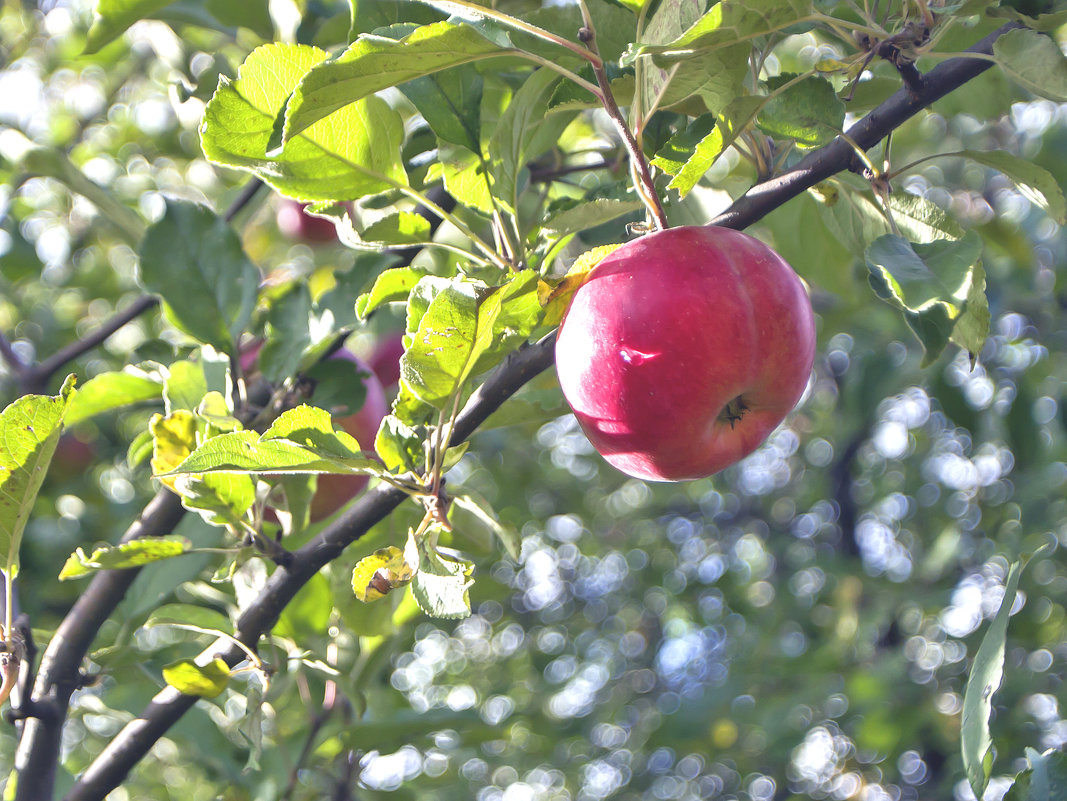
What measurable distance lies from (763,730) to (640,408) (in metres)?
1.78

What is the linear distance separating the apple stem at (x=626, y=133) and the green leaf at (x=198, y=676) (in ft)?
2.03

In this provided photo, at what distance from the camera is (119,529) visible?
1775 mm

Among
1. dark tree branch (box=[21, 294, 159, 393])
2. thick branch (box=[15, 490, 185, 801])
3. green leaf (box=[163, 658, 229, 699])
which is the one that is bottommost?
thick branch (box=[15, 490, 185, 801])

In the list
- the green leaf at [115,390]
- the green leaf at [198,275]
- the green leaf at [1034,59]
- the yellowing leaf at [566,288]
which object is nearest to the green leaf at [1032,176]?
the green leaf at [1034,59]

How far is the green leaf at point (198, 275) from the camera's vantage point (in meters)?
1.18

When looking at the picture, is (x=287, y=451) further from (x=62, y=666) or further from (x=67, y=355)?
(x=67, y=355)

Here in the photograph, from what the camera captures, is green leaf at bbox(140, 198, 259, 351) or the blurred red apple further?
the blurred red apple

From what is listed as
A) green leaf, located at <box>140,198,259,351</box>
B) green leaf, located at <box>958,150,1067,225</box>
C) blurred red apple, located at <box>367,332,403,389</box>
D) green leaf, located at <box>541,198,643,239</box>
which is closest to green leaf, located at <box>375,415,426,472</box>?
green leaf, located at <box>541,198,643,239</box>

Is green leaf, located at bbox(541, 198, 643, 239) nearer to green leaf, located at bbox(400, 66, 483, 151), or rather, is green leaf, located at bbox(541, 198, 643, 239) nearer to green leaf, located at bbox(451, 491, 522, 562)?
green leaf, located at bbox(400, 66, 483, 151)

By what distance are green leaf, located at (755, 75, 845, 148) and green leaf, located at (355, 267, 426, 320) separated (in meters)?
0.37

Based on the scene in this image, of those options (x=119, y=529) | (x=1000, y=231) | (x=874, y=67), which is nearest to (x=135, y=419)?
(x=119, y=529)

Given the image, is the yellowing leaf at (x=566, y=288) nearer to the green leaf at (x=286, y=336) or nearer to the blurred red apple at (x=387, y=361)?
the green leaf at (x=286, y=336)

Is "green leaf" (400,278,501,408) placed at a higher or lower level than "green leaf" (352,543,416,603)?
higher

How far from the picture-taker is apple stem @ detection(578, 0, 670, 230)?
720mm
